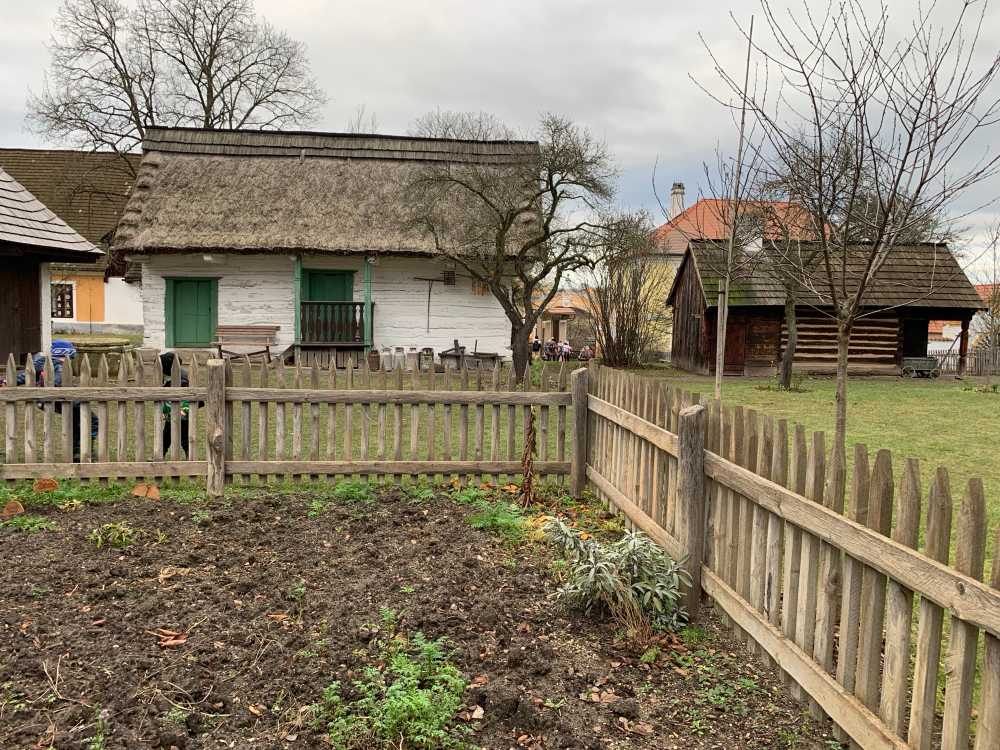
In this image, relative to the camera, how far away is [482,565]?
14.7 feet

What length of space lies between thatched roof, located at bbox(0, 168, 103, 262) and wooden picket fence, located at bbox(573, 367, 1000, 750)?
9.20 meters

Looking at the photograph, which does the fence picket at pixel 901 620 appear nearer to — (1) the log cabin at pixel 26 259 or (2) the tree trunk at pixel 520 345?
(1) the log cabin at pixel 26 259

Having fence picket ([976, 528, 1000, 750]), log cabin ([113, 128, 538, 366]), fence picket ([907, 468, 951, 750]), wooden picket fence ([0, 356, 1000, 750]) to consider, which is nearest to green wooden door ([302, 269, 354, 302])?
log cabin ([113, 128, 538, 366])

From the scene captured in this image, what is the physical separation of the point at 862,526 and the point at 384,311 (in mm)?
17919

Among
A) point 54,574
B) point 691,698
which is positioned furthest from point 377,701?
point 54,574

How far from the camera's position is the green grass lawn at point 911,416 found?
809 centimetres

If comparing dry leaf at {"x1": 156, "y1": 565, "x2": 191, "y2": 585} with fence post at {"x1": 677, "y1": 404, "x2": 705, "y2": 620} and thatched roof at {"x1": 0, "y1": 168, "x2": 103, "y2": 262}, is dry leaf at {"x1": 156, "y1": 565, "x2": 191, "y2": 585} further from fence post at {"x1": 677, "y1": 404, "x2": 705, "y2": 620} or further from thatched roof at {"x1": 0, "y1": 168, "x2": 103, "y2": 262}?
thatched roof at {"x1": 0, "y1": 168, "x2": 103, "y2": 262}

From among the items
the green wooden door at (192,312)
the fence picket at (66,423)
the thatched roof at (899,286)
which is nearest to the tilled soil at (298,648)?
the fence picket at (66,423)

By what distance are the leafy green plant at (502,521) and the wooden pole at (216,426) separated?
2064 mm

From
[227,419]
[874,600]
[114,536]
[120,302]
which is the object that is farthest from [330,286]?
[874,600]

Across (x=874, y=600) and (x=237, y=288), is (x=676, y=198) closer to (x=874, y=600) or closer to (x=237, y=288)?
(x=237, y=288)

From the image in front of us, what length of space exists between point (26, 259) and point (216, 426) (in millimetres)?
6861

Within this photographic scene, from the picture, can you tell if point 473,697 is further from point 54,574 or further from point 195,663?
point 54,574

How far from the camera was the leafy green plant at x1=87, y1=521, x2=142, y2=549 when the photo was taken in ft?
15.1
